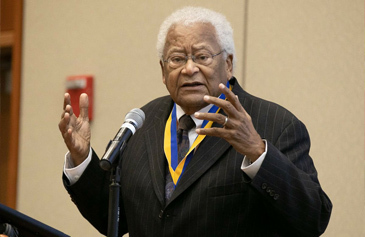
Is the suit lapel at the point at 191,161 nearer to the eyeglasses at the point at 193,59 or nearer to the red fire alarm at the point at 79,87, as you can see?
the eyeglasses at the point at 193,59

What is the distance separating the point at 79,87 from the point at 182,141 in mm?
2135

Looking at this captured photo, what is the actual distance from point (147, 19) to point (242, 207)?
227 cm

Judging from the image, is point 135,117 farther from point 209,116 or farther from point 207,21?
point 207,21

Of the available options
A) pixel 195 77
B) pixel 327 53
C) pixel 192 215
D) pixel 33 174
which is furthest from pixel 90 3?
pixel 192 215

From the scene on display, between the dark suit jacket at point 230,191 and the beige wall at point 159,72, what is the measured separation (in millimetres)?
1032

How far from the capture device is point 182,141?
8.16 feet

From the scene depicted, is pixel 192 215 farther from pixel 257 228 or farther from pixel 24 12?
pixel 24 12

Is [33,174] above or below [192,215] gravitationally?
below

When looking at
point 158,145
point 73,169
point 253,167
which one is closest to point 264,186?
point 253,167

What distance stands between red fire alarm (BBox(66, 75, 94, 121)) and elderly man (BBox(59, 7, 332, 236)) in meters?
1.74

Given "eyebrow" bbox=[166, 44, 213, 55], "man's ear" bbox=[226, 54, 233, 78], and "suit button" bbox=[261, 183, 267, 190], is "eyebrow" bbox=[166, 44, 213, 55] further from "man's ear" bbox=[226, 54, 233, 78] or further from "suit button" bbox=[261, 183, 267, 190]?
"suit button" bbox=[261, 183, 267, 190]

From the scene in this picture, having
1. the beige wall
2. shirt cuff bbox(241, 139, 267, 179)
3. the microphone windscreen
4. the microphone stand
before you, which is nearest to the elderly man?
shirt cuff bbox(241, 139, 267, 179)

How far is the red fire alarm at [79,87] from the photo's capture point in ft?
14.5

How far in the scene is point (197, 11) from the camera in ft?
8.46
